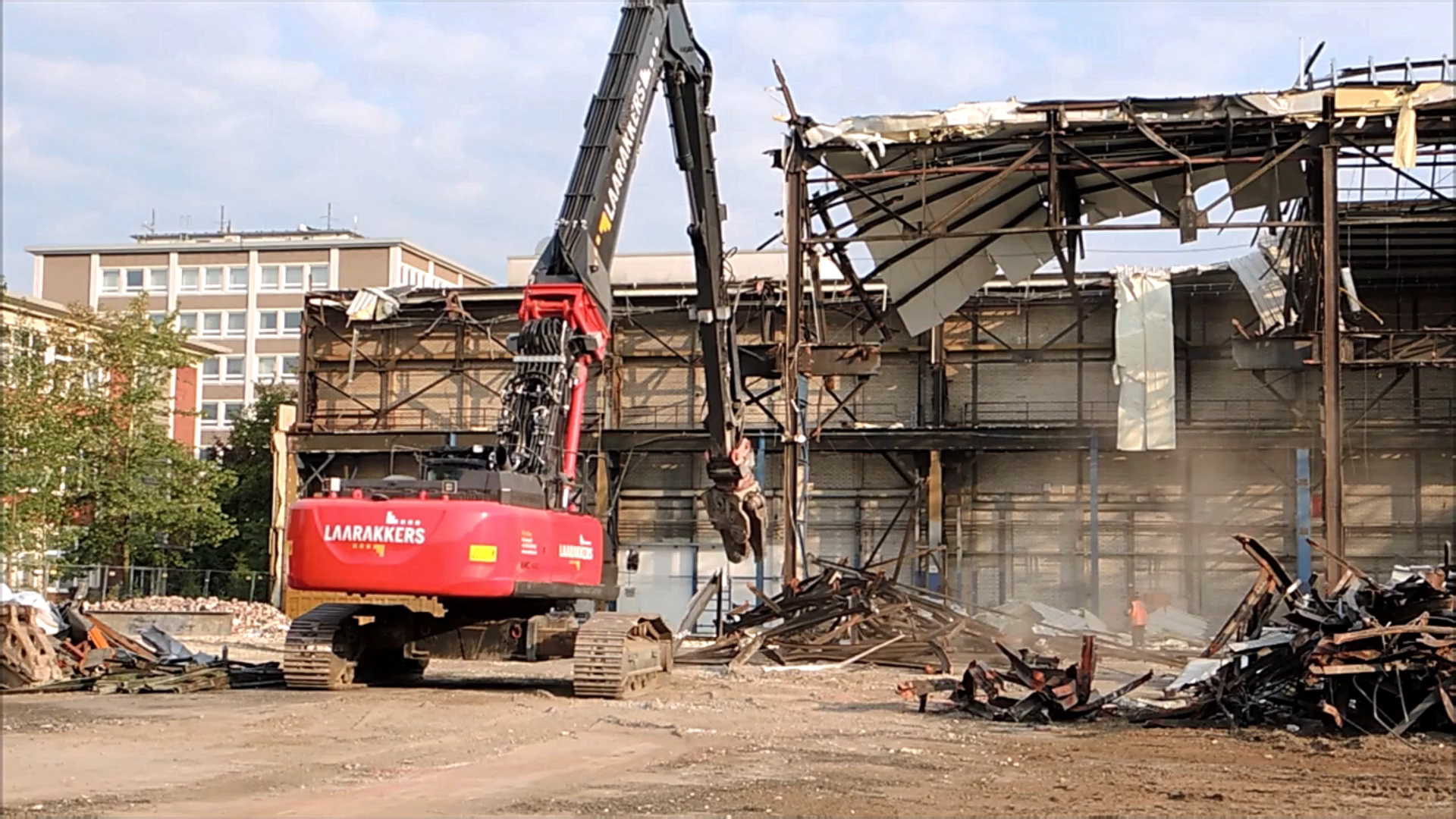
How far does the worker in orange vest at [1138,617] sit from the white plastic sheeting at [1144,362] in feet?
11.7

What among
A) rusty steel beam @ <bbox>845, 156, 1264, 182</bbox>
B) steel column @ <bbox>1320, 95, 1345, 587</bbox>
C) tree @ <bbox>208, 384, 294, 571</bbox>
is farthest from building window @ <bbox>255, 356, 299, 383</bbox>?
steel column @ <bbox>1320, 95, 1345, 587</bbox>

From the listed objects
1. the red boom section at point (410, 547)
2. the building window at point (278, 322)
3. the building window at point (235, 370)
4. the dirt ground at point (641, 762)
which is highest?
the building window at point (278, 322)

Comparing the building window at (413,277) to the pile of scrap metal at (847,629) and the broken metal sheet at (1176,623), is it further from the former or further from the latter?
the pile of scrap metal at (847,629)

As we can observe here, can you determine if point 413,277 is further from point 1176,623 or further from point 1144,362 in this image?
point 1176,623

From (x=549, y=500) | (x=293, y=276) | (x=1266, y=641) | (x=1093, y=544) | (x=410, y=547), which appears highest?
(x=293, y=276)

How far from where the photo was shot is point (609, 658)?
17016 mm

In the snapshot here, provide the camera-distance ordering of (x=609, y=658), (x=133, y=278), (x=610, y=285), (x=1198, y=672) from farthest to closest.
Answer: (x=133, y=278) < (x=1198, y=672) < (x=610, y=285) < (x=609, y=658)

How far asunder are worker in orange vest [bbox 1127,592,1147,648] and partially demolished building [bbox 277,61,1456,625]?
0.63 m

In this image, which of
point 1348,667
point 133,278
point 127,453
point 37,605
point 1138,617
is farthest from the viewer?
point 133,278

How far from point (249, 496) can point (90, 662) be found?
104 ft

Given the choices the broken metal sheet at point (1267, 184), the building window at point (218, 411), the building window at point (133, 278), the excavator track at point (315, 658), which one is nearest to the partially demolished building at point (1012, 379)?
the broken metal sheet at point (1267, 184)

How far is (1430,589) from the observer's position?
582 inches

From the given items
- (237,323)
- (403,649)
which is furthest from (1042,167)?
(237,323)

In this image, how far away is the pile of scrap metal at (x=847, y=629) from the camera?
A: 75.5 ft
